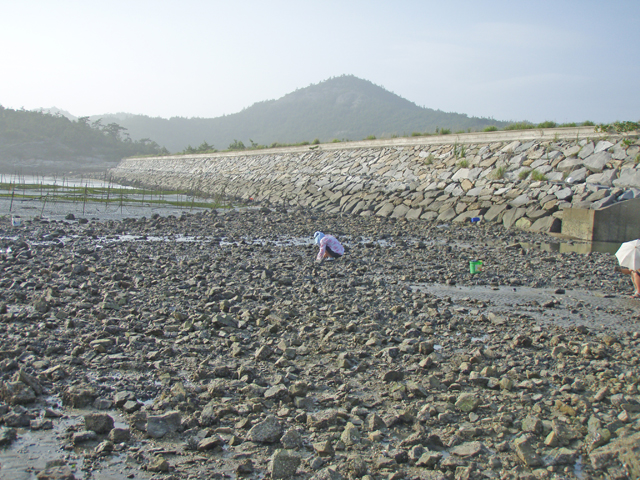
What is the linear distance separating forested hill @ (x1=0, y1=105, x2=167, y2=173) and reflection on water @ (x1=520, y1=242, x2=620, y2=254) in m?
83.9

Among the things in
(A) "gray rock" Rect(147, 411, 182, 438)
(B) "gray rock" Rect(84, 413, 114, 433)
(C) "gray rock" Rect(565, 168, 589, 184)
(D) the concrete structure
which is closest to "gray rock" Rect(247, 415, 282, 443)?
(A) "gray rock" Rect(147, 411, 182, 438)

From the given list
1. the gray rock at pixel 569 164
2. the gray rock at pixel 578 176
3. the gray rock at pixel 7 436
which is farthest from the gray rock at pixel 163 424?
the gray rock at pixel 569 164

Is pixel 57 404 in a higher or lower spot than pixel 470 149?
lower

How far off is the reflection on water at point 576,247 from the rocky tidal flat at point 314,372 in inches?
142

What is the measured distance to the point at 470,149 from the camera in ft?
83.0

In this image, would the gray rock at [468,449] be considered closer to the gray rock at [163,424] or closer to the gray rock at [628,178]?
the gray rock at [163,424]

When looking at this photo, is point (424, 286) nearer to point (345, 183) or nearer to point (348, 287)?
point (348, 287)

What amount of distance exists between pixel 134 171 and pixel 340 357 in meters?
73.6

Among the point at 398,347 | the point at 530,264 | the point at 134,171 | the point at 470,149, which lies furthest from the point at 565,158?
the point at 134,171

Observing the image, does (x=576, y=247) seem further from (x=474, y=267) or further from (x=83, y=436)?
(x=83, y=436)

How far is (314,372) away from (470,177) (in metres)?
19.7

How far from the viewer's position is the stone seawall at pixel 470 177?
1852 centimetres

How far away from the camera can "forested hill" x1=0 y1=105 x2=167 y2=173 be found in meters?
85.6

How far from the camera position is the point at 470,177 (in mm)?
23141
